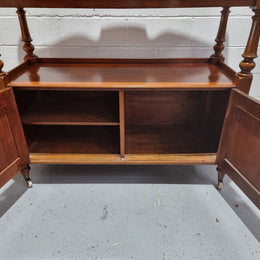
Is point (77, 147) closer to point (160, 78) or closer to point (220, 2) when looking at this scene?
point (160, 78)

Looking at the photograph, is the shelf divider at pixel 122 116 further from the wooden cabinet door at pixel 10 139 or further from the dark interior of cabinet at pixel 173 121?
the wooden cabinet door at pixel 10 139

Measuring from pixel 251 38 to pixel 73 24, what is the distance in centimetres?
102

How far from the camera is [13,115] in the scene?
39.1 inches

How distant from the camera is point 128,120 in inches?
56.4

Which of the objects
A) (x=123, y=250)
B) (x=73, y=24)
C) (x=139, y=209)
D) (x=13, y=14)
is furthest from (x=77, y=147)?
(x=13, y=14)

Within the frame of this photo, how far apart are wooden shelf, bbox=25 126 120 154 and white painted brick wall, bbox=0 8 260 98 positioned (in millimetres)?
508

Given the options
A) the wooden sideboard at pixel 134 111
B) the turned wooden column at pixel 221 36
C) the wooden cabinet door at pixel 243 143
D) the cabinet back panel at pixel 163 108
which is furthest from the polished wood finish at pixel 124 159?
the turned wooden column at pixel 221 36

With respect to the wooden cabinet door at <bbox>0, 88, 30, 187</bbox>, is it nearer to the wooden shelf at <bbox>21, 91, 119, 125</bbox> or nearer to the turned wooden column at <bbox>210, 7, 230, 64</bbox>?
the wooden shelf at <bbox>21, 91, 119, 125</bbox>

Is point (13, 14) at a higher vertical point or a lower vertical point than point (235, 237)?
higher

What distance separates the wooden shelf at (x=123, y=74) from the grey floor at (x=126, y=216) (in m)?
0.54

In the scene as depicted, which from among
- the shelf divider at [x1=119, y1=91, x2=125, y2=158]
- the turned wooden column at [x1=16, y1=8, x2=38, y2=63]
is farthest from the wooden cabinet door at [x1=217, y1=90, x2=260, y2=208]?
the turned wooden column at [x1=16, y1=8, x2=38, y2=63]

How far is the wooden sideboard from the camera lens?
2.96ft

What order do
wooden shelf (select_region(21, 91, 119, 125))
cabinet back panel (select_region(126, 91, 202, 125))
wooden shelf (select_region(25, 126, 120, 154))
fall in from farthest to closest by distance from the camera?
cabinet back panel (select_region(126, 91, 202, 125)) < wooden shelf (select_region(25, 126, 120, 154)) < wooden shelf (select_region(21, 91, 119, 125))

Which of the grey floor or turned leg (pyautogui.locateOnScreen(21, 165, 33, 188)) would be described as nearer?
the grey floor
